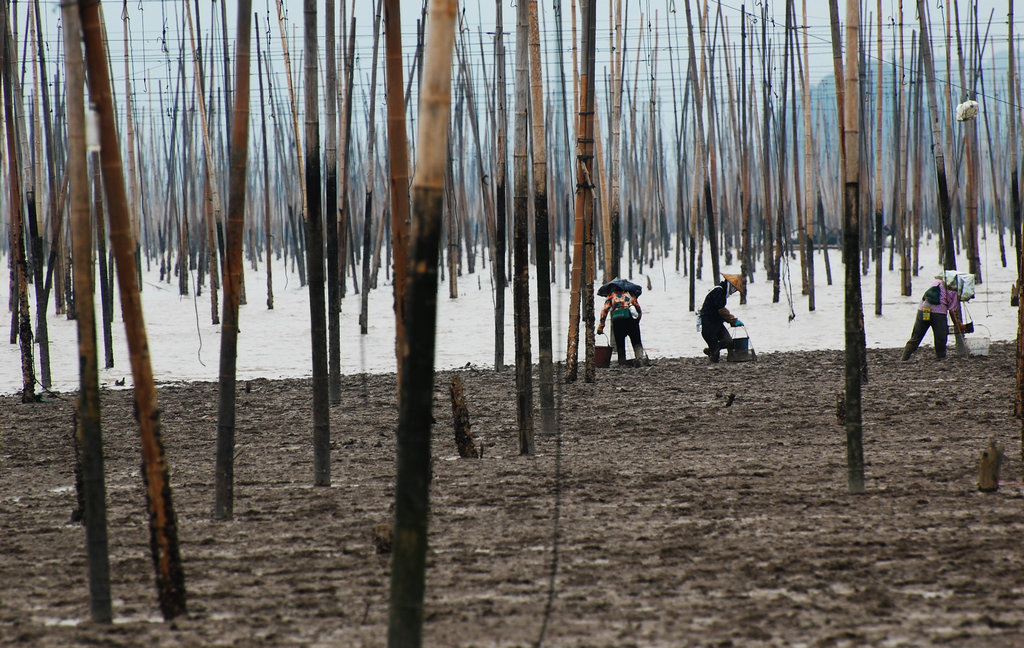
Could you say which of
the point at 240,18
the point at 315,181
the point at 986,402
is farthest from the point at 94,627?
the point at 986,402

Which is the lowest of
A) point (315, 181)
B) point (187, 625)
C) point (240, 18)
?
point (187, 625)

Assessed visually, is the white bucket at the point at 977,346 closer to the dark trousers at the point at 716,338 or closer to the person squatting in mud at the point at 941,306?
the person squatting in mud at the point at 941,306

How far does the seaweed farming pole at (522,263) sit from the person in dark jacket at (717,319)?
436cm

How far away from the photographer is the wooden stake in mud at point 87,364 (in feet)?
7.32

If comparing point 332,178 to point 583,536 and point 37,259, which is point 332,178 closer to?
point 583,536

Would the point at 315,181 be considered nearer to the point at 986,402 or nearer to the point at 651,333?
the point at 986,402

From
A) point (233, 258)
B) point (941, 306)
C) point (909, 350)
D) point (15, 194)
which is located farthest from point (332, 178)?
point (941, 306)

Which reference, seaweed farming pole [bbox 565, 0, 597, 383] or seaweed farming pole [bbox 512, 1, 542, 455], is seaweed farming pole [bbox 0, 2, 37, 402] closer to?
seaweed farming pole [bbox 512, 1, 542, 455]

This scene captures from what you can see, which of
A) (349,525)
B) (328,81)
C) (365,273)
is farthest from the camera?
(365,273)

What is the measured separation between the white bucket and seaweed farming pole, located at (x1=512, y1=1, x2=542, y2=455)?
16.8 ft

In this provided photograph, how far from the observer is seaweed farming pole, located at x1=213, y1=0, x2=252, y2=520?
Answer: 3055 mm

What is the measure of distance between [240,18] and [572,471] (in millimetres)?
2214

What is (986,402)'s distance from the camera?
18.5ft

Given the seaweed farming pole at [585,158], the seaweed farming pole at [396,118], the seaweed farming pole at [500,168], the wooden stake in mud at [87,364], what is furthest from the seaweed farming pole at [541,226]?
the wooden stake in mud at [87,364]
